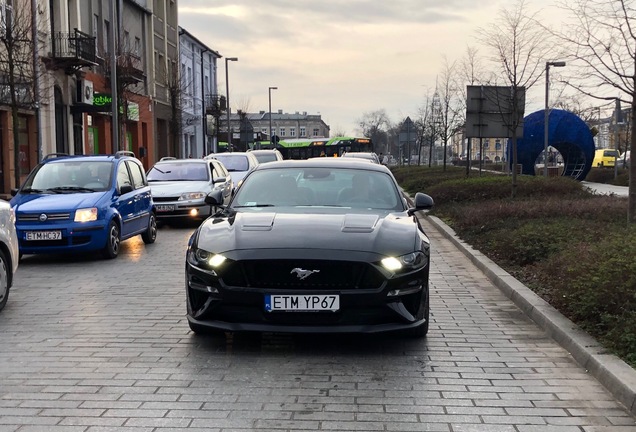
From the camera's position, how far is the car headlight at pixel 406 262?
5.31 metres

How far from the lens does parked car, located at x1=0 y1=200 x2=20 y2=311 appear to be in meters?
7.19

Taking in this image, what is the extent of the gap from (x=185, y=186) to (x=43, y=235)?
6.08 m

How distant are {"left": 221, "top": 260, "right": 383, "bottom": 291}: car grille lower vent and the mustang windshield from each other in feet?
4.91

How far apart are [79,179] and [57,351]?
629cm

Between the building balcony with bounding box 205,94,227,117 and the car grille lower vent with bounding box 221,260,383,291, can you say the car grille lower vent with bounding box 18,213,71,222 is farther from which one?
the building balcony with bounding box 205,94,227,117

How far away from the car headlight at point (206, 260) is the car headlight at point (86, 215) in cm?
537

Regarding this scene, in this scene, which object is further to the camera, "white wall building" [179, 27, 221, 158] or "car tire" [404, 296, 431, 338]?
"white wall building" [179, 27, 221, 158]

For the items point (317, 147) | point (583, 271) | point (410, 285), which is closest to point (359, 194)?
point (410, 285)

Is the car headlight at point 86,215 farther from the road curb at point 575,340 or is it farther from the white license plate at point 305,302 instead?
the white license plate at point 305,302

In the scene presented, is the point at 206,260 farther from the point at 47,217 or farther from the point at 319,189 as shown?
the point at 47,217

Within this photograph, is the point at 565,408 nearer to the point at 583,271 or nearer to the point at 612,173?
the point at 583,271

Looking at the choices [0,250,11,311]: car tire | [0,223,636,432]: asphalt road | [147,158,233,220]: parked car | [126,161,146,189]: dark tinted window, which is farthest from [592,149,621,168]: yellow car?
[0,250,11,311]: car tire

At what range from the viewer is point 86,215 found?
1052 centimetres

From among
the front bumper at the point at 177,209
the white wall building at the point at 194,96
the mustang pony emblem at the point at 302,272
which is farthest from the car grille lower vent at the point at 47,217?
the white wall building at the point at 194,96
